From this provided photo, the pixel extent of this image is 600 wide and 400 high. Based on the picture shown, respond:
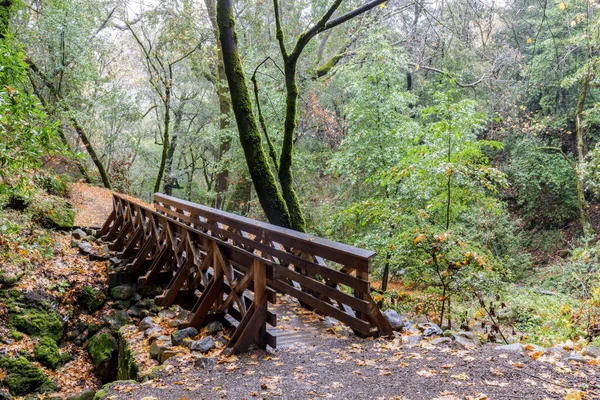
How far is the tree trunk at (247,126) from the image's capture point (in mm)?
7793

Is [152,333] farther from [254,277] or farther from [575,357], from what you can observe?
[575,357]

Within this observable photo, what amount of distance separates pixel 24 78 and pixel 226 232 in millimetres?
3643

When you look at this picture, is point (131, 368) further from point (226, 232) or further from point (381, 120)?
point (381, 120)

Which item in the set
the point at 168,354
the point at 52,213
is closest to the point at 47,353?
the point at 168,354

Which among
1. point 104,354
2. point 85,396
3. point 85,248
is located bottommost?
point 85,396

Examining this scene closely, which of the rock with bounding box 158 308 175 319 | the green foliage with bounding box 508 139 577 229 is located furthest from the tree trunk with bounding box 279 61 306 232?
the green foliage with bounding box 508 139 577 229

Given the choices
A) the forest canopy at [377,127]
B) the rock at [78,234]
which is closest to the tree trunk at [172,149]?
the forest canopy at [377,127]

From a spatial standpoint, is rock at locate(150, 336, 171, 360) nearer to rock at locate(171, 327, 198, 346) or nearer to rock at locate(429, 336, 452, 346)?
rock at locate(171, 327, 198, 346)

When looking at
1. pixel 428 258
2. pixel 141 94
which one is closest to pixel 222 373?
pixel 428 258

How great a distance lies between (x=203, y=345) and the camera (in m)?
4.88

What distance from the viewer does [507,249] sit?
14516mm

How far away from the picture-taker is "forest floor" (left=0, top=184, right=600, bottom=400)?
3.49 metres

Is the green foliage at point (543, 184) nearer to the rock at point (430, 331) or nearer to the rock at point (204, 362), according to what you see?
the rock at point (430, 331)

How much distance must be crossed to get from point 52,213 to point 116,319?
4.26 metres
